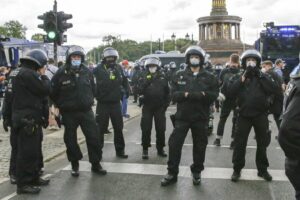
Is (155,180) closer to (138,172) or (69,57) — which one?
(138,172)

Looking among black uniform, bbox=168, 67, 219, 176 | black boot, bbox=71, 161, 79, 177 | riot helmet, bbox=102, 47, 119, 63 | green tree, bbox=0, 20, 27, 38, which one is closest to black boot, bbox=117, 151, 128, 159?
black boot, bbox=71, 161, 79, 177

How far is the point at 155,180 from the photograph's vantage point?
7.18 metres

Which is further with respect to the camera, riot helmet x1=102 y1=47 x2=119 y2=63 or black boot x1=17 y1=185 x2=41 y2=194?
riot helmet x1=102 y1=47 x2=119 y2=63

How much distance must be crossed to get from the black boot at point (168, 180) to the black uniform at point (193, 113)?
0.20 ft

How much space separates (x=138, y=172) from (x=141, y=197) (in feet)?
4.70

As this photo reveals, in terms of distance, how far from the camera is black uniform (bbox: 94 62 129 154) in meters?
8.84

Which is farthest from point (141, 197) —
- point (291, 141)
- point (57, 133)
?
point (57, 133)

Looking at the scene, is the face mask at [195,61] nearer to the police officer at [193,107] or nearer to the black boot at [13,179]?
the police officer at [193,107]

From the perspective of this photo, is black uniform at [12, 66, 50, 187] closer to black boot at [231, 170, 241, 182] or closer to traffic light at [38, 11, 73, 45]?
black boot at [231, 170, 241, 182]

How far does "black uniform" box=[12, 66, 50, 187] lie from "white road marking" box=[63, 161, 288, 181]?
4.63ft

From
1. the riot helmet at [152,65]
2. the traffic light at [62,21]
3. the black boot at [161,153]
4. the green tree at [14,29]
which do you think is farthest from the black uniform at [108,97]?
the green tree at [14,29]

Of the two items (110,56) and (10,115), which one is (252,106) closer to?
(110,56)

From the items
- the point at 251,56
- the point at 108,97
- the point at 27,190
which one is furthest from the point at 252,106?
the point at 27,190

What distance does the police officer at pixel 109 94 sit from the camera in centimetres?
884
